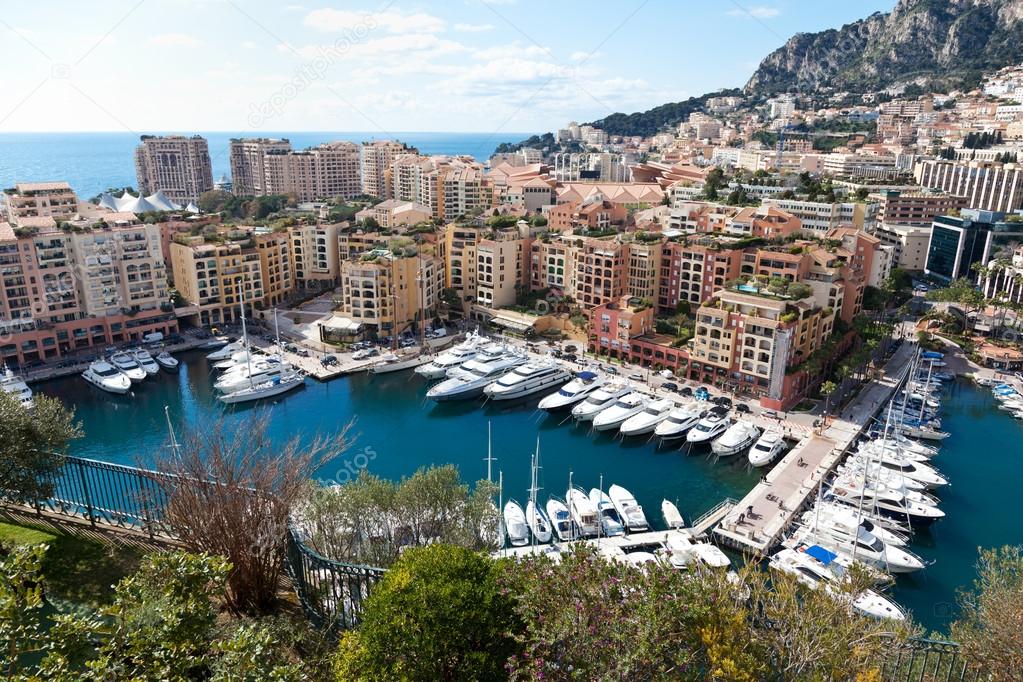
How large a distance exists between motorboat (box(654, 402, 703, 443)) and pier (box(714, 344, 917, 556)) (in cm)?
442

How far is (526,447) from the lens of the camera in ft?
102

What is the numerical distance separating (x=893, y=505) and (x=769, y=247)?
20.2m

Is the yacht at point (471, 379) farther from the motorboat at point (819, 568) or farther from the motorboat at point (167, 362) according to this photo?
the motorboat at point (819, 568)

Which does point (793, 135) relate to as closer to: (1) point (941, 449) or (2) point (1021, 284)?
(2) point (1021, 284)

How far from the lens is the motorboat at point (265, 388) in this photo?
35375mm

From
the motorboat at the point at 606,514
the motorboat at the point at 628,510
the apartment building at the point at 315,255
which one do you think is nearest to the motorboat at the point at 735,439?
the motorboat at the point at 628,510

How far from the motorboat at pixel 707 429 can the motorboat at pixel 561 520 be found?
8.15 metres

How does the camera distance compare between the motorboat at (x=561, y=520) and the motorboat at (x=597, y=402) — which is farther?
the motorboat at (x=597, y=402)

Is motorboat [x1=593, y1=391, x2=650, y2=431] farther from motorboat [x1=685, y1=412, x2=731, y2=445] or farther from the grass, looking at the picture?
the grass

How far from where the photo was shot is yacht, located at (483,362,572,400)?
118 feet

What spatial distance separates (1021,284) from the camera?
45.4 meters

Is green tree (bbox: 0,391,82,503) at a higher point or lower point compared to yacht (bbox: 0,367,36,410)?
higher

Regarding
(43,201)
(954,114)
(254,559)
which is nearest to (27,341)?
(43,201)

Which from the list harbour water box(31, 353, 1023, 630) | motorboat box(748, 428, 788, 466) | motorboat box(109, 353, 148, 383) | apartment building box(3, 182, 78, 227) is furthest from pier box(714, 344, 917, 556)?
apartment building box(3, 182, 78, 227)
